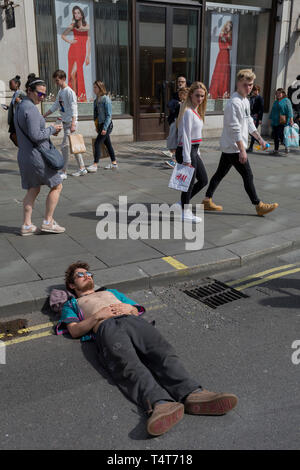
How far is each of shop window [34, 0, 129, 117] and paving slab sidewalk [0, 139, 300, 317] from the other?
4.57m

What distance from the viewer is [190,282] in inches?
198

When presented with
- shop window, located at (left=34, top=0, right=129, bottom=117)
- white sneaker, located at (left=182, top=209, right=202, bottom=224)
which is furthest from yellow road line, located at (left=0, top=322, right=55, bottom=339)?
shop window, located at (left=34, top=0, right=129, bottom=117)

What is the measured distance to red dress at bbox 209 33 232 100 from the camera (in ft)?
51.6

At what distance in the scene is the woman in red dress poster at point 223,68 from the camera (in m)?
15.7

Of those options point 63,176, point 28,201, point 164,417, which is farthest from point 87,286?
point 63,176

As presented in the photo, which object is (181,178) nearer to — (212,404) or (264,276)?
(264,276)

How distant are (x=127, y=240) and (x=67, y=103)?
4.28 meters

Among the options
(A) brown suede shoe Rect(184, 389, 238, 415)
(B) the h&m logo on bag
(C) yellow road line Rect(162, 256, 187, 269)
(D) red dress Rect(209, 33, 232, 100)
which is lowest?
(C) yellow road line Rect(162, 256, 187, 269)

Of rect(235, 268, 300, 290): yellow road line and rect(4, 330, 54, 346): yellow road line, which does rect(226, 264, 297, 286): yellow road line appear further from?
rect(4, 330, 54, 346): yellow road line

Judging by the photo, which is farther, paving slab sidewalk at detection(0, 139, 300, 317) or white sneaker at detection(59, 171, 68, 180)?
white sneaker at detection(59, 171, 68, 180)

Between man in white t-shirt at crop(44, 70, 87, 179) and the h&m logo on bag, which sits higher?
man in white t-shirt at crop(44, 70, 87, 179)

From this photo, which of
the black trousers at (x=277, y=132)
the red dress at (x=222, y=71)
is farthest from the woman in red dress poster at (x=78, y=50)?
the black trousers at (x=277, y=132)

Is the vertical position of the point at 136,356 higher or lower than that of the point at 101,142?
lower

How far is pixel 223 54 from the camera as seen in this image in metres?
15.8
